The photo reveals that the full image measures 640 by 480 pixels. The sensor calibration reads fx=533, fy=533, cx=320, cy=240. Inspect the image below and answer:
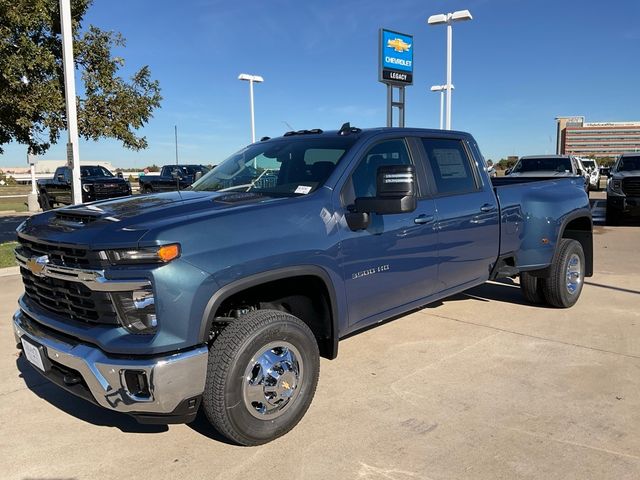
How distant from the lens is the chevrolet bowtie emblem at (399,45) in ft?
54.3

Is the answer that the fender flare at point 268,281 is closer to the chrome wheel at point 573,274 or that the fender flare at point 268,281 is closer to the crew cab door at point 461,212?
the crew cab door at point 461,212

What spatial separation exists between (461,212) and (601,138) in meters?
102

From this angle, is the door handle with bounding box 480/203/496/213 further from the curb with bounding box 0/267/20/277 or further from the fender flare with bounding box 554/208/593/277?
the curb with bounding box 0/267/20/277

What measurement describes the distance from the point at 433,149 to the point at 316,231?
1777 millimetres

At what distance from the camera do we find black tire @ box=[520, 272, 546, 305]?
6.02 metres

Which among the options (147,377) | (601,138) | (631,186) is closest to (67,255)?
(147,377)

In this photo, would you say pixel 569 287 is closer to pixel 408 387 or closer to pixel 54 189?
pixel 408 387

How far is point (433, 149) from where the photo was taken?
4.63 m

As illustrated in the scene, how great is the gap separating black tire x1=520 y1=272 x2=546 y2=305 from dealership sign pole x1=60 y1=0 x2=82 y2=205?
7166mm

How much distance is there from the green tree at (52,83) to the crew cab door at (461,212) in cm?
706

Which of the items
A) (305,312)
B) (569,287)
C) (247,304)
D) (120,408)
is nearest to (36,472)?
(120,408)

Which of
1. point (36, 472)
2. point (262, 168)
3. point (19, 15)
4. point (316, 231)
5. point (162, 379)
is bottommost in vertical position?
point (36, 472)

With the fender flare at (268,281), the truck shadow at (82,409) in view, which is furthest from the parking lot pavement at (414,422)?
the fender flare at (268,281)

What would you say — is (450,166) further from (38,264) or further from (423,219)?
(38,264)
